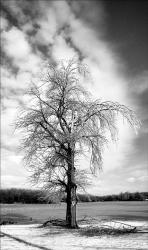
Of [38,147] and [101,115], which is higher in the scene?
[101,115]

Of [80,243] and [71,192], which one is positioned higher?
[71,192]

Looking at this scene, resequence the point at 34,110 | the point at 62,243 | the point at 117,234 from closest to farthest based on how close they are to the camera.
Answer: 1. the point at 62,243
2. the point at 117,234
3. the point at 34,110

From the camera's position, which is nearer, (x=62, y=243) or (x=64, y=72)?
(x=62, y=243)

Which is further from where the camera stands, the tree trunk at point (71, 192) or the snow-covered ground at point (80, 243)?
the tree trunk at point (71, 192)

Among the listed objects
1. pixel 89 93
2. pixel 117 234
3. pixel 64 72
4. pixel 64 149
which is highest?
pixel 64 72

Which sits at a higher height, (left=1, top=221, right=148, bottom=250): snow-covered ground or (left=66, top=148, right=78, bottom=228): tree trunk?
(left=66, top=148, right=78, bottom=228): tree trunk

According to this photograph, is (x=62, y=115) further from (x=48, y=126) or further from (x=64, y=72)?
(x=64, y=72)

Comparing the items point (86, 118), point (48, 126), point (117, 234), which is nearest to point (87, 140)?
point (86, 118)

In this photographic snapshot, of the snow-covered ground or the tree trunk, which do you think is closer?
the snow-covered ground

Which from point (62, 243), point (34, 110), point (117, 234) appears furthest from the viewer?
point (34, 110)

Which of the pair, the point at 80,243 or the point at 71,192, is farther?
the point at 71,192

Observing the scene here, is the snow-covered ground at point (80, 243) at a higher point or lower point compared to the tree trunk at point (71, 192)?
lower

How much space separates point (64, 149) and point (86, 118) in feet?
7.29

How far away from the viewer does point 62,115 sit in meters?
16.3
